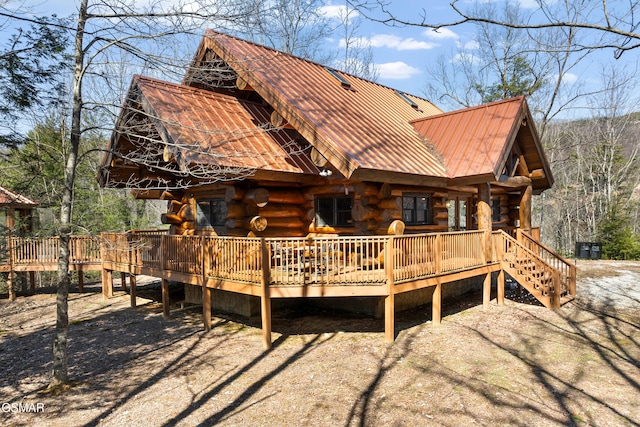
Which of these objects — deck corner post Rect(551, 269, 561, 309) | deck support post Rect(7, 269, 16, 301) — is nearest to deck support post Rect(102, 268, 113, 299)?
deck support post Rect(7, 269, 16, 301)

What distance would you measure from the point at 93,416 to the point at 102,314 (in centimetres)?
777

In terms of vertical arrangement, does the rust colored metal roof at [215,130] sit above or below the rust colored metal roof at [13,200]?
above

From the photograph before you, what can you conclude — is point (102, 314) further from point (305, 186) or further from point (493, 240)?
point (493, 240)

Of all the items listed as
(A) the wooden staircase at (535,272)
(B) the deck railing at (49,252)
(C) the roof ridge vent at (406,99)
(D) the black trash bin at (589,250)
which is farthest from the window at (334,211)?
(D) the black trash bin at (589,250)

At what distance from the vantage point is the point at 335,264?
10430mm

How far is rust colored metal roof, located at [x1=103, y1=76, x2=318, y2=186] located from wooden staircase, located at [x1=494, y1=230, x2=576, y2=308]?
6.40m

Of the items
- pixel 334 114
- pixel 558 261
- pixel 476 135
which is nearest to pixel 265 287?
pixel 334 114

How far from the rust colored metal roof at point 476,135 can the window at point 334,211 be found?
3.28 metres

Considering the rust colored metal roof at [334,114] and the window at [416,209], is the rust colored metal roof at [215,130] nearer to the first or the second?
the rust colored metal roof at [334,114]

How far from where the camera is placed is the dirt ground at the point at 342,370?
626 centimetres

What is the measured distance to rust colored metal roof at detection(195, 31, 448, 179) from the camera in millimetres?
9773

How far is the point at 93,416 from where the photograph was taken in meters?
6.50

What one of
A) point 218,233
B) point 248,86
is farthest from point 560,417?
point 248,86

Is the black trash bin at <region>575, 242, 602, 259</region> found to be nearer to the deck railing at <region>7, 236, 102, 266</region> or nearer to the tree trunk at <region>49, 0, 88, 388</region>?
the deck railing at <region>7, 236, 102, 266</region>
